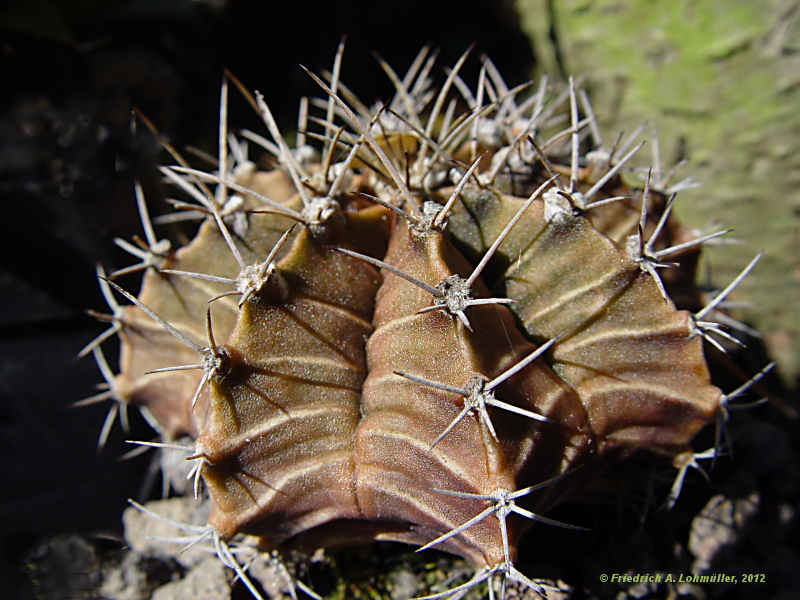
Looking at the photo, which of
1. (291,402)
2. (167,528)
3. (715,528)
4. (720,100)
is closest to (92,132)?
(167,528)

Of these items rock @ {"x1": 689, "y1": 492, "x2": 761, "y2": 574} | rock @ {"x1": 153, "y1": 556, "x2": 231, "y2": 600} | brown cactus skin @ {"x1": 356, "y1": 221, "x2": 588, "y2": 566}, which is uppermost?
brown cactus skin @ {"x1": 356, "y1": 221, "x2": 588, "y2": 566}

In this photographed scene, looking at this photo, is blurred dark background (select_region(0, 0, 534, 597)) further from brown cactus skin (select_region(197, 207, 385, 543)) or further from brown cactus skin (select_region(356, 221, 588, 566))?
brown cactus skin (select_region(356, 221, 588, 566))

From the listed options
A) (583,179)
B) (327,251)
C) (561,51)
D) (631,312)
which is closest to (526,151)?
(583,179)

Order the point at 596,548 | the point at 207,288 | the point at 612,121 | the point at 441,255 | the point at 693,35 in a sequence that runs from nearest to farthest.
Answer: the point at 441,255
the point at 207,288
the point at 596,548
the point at 693,35
the point at 612,121

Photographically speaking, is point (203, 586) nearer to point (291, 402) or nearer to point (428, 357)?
point (291, 402)

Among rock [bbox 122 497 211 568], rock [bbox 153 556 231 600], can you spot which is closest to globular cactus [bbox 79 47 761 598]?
rock [bbox 153 556 231 600]

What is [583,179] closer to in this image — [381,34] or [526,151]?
[526,151]
